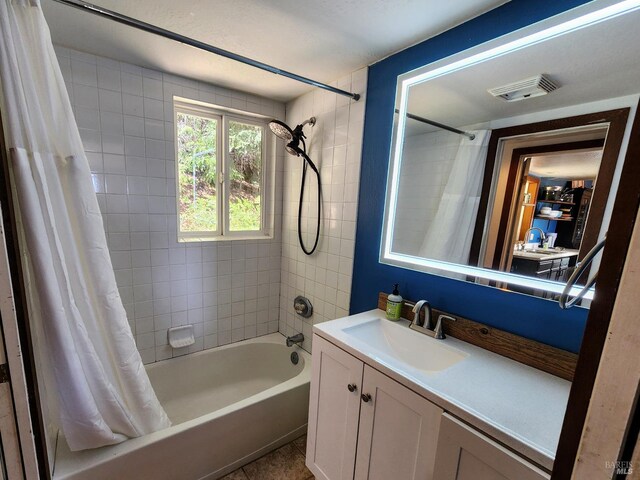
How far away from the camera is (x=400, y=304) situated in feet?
4.66

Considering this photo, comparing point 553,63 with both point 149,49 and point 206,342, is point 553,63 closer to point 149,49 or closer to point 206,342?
point 149,49

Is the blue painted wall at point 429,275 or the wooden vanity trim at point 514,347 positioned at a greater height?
the blue painted wall at point 429,275

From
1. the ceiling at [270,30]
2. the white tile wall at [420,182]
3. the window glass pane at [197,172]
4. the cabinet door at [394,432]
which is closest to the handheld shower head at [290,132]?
the ceiling at [270,30]

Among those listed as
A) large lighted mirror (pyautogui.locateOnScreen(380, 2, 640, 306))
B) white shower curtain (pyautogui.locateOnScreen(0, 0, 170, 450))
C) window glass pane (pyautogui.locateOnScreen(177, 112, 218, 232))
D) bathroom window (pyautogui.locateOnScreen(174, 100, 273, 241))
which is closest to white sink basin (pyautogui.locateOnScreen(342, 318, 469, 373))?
large lighted mirror (pyautogui.locateOnScreen(380, 2, 640, 306))

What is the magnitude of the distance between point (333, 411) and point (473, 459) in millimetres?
642

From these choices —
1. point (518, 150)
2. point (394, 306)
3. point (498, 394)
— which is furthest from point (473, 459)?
point (518, 150)

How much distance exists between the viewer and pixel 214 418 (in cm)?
147

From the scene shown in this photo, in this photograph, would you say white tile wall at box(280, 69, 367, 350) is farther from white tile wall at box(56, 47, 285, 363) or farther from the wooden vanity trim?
the wooden vanity trim

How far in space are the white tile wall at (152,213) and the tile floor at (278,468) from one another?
915mm

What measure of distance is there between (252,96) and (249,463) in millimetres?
2484

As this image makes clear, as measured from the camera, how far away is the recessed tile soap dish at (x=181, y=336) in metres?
2.03

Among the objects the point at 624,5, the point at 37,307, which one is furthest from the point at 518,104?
the point at 37,307

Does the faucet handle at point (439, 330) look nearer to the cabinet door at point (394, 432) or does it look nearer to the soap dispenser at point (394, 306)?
the soap dispenser at point (394, 306)

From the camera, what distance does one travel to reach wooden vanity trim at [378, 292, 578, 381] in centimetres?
96
